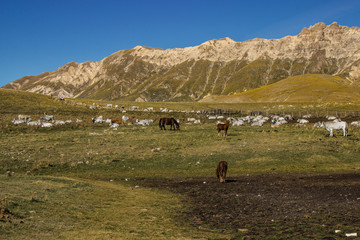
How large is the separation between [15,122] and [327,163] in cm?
4748

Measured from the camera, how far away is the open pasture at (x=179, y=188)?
10172 mm

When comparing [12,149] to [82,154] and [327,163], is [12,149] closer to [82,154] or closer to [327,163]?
[82,154]

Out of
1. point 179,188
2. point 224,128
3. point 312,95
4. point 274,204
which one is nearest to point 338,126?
point 224,128

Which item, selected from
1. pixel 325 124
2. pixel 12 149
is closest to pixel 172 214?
pixel 12 149

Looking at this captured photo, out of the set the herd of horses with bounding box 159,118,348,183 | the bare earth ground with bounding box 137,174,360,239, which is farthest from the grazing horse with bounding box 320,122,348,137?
the bare earth ground with bounding box 137,174,360,239

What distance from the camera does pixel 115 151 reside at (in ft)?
102

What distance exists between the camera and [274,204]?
13.9 metres

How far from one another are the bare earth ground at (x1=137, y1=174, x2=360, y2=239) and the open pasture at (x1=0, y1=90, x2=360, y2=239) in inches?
1.7

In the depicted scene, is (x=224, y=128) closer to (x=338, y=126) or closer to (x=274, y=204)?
(x=338, y=126)

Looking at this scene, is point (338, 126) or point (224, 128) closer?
point (338, 126)

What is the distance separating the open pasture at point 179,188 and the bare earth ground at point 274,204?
0.04 meters

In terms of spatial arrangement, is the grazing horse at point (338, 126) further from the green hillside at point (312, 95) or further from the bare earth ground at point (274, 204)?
the green hillside at point (312, 95)

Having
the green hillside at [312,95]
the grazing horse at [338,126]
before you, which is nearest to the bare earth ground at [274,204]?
the grazing horse at [338,126]

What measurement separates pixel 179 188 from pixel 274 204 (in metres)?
6.59
